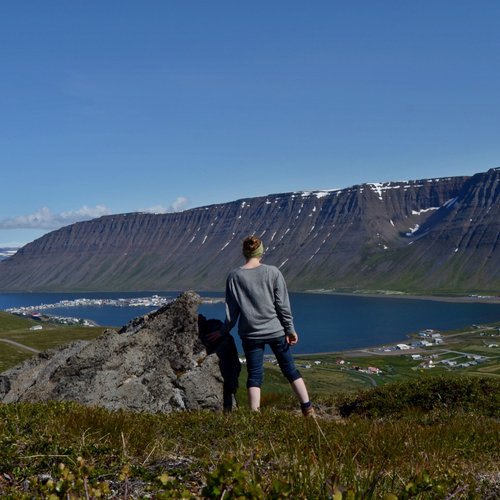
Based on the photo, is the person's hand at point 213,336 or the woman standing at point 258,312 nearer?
the woman standing at point 258,312

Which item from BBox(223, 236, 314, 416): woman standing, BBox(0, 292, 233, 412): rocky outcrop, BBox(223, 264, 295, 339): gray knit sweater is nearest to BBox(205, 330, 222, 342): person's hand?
BBox(0, 292, 233, 412): rocky outcrop

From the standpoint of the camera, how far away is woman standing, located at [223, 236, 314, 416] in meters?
12.4

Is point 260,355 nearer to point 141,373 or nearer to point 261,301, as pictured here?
point 261,301

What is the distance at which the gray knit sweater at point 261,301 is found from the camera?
12367mm

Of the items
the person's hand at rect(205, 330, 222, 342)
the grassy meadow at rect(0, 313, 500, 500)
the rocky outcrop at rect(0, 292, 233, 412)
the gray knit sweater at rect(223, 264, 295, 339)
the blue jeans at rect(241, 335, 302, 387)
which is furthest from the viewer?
the person's hand at rect(205, 330, 222, 342)

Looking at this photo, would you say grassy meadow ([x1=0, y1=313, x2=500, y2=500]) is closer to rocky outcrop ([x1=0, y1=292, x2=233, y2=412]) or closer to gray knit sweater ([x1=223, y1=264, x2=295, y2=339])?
gray knit sweater ([x1=223, y1=264, x2=295, y2=339])

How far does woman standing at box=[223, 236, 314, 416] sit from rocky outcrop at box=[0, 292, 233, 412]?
2973 mm

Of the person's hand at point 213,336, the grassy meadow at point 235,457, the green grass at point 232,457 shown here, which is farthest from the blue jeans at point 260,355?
the person's hand at point 213,336

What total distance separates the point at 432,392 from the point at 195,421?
32.5ft

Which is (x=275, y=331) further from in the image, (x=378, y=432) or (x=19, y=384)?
(x=19, y=384)

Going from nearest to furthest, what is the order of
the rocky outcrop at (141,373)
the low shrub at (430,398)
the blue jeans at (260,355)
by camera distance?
the blue jeans at (260,355) < the rocky outcrop at (141,373) < the low shrub at (430,398)

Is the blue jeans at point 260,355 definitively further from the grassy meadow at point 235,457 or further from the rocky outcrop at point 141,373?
the rocky outcrop at point 141,373

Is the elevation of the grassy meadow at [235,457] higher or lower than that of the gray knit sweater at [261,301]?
lower

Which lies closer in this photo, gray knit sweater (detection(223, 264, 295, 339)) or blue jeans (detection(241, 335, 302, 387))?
gray knit sweater (detection(223, 264, 295, 339))
